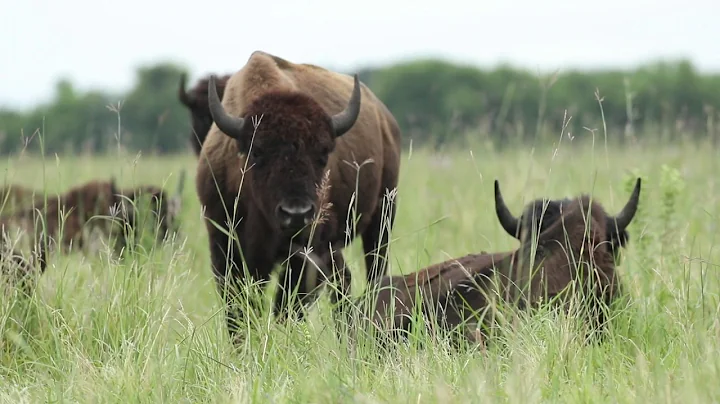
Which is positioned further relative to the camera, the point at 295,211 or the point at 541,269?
the point at 295,211

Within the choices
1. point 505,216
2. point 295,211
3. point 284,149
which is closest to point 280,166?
point 284,149

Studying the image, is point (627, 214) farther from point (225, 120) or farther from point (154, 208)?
point (154, 208)

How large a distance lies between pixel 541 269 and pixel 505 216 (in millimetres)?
476

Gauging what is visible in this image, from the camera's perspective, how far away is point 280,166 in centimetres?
622

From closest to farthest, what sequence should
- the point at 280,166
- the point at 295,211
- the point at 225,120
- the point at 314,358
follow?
1. the point at 314,358
2. the point at 295,211
3. the point at 280,166
4. the point at 225,120

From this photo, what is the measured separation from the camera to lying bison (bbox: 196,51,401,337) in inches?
245

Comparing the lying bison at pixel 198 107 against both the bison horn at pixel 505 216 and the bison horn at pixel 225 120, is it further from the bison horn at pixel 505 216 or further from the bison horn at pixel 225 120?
the bison horn at pixel 505 216

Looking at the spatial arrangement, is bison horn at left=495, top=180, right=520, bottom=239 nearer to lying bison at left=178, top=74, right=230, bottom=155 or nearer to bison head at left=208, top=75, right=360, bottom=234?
bison head at left=208, top=75, right=360, bottom=234

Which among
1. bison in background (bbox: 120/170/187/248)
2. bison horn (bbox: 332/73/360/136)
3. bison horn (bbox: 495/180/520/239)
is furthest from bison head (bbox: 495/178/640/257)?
bison in background (bbox: 120/170/187/248)

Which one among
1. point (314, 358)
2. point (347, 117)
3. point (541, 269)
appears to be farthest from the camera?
point (347, 117)

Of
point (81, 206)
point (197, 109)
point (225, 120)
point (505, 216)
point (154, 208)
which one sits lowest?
point (81, 206)

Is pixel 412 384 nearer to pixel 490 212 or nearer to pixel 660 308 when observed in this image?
pixel 660 308

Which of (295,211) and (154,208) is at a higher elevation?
(295,211)

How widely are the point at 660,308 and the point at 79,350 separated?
2.75 meters
